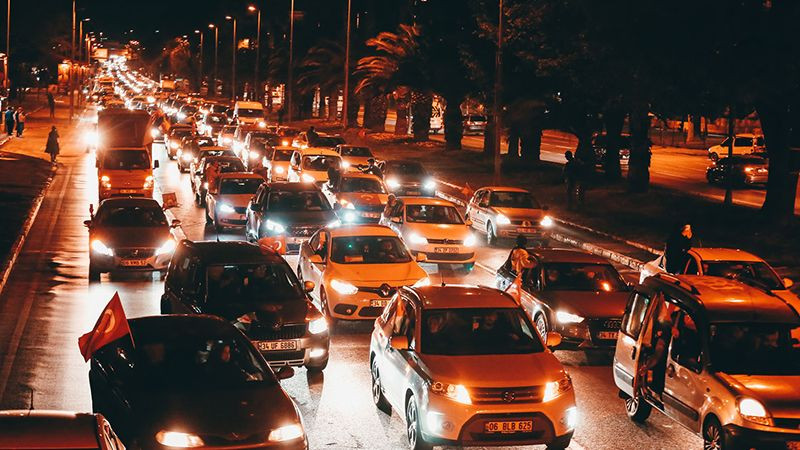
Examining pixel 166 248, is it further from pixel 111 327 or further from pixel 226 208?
pixel 111 327

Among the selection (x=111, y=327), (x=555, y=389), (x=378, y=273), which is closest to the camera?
(x=111, y=327)

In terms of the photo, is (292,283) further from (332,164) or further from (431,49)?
(431,49)

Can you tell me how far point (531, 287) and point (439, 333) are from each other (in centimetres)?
593

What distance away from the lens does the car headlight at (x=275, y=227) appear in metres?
26.4

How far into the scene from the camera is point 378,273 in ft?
62.7

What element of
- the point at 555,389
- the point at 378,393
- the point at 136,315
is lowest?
the point at 136,315

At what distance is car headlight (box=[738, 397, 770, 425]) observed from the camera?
10867mm

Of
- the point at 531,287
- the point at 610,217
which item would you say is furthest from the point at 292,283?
the point at 610,217

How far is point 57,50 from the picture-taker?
133750 millimetres

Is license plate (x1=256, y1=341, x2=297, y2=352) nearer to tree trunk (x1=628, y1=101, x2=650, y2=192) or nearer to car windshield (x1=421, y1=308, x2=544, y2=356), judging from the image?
car windshield (x1=421, y1=308, x2=544, y2=356)

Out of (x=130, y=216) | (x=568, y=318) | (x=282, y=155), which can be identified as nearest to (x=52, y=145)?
(x=282, y=155)

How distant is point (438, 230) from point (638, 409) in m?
12.8

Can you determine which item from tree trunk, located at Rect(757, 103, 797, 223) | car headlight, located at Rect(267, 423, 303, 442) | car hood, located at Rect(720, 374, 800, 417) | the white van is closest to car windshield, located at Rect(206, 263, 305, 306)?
car headlight, located at Rect(267, 423, 303, 442)

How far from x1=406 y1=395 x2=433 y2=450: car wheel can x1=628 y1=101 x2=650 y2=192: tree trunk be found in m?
28.3
